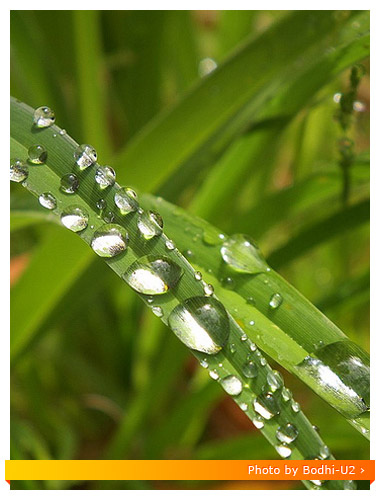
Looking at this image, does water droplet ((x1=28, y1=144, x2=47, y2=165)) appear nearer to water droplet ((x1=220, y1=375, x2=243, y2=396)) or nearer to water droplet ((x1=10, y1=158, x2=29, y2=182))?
water droplet ((x1=10, y1=158, x2=29, y2=182))

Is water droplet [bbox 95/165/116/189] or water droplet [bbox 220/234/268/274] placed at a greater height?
water droplet [bbox 95/165/116/189]

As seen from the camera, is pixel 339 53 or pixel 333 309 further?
pixel 333 309

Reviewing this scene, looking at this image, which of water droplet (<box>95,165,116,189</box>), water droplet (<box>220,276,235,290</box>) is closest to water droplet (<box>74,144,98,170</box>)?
water droplet (<box>95,165,116,189</box>)

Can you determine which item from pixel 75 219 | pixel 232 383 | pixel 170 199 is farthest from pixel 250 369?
pixel 170 199

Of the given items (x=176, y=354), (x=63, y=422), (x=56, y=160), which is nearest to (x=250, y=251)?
(x=56, y=160)
